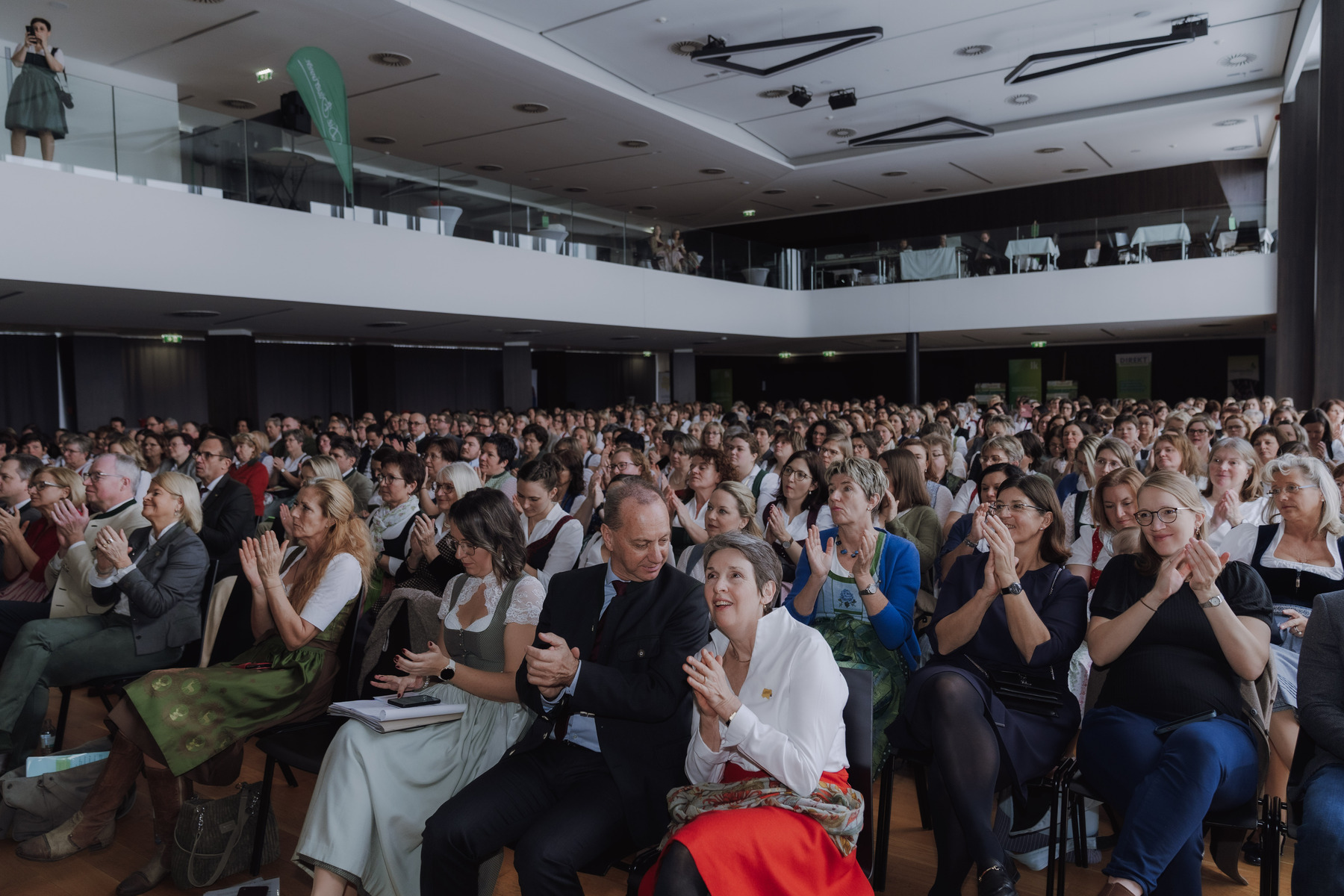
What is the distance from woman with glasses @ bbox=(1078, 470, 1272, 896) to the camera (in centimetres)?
216

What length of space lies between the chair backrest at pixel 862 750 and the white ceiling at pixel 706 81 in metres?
8.13

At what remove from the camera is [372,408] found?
1720 cm

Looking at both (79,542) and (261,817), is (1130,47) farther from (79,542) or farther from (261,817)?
(261,817)

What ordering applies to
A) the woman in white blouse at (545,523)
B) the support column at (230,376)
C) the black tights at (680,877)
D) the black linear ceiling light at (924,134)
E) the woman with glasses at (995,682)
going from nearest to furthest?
1. the black tights at (680,877)
2. the woman with glasses at (995,682)
3. the woman in white blouse at (545,523)
4. the support column at (230,376)
5. the black linear ceiling light at (924,134)

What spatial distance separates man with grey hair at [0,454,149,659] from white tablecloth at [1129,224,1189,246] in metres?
15.3

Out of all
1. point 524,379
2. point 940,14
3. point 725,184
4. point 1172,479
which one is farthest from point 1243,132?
point 1172,479

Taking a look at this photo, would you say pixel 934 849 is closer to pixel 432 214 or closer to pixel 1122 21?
pixel 432 214

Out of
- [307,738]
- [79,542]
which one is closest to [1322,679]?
[307,738]

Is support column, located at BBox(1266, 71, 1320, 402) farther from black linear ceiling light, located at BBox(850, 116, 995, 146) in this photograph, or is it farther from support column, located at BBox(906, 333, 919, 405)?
support column, located at BBox(906, 333, 919, 405)

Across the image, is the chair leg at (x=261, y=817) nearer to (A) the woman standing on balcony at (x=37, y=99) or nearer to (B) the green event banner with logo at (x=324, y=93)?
(A) the woman standing on balcony at (x=37, y=99)

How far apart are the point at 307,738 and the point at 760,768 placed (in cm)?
162

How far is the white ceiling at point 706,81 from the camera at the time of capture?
29.8 ft

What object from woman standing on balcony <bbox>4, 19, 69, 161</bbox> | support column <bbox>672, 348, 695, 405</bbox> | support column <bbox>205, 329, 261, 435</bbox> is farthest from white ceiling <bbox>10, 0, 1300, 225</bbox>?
support column <bbox>672, 348, 695, 405</bbox>

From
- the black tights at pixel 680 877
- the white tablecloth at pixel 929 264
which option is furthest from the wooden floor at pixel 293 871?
the white tablecloth at pixel 929 264
